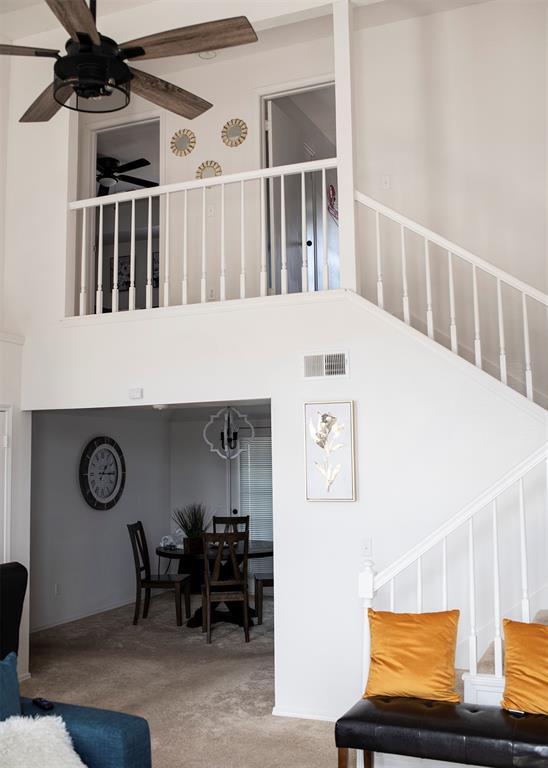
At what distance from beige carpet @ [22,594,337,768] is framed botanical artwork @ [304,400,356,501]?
1.45 m

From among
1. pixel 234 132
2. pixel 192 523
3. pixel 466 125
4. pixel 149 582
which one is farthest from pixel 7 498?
pixel 466 125

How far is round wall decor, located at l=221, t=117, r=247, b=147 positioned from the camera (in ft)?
21.5

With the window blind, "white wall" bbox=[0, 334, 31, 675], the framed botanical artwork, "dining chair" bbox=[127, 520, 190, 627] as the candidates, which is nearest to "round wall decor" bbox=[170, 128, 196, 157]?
"white wall" bbox=[0, 334, 31, 675]

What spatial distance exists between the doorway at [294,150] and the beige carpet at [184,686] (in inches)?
125

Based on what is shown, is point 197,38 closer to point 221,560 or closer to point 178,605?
point 221,560

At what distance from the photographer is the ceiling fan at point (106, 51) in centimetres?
299

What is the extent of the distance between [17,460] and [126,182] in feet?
12.7

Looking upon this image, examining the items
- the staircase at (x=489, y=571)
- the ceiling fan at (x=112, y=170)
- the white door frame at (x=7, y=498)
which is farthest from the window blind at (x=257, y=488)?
the staircase at (x=489, y=571)

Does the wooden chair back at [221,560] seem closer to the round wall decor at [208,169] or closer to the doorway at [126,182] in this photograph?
the doorway at [126,182]

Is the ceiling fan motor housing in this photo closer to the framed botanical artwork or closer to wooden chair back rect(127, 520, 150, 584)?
the framed botanical artwork

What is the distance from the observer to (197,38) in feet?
10.4

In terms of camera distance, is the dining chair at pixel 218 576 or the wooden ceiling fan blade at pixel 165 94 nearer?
the wooden ceiling fan blade at pixel 165 94

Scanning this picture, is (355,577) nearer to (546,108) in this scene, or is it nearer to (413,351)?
(413,351)

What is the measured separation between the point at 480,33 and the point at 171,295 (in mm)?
Answer: 3417
